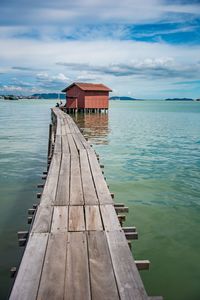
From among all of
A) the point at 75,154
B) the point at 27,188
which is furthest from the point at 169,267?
the point at 27,188

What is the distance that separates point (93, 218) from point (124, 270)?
1513 millimetres

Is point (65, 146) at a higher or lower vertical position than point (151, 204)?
higher

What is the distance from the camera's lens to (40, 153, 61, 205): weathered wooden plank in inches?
222

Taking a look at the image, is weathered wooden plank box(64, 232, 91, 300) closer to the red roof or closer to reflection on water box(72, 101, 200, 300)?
reflection on water box(72, 101, 200, 300)

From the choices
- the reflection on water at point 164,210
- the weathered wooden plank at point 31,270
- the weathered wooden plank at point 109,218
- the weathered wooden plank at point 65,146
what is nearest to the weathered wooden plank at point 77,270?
the weathered wooden plank at point 31,270

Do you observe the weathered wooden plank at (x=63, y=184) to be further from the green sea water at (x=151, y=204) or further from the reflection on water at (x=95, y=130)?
the reflection on water at (x=95, y=130)

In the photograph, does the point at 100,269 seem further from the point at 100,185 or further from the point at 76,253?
the point at 100,185

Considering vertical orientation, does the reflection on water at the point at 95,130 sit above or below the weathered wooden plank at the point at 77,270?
below

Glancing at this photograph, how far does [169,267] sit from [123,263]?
3.36 metres

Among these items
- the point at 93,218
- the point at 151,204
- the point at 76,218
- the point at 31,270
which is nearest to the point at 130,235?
the point at 93,218

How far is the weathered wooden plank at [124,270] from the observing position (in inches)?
120

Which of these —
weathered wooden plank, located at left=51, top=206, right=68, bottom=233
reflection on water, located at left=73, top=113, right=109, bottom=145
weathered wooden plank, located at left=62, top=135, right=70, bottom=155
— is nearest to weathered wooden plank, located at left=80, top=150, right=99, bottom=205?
weathered wooden plank, located at left=51, top=206, right=68, bottom=233

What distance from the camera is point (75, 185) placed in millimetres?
6730

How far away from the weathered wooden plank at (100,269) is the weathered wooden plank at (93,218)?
0.79 ft
